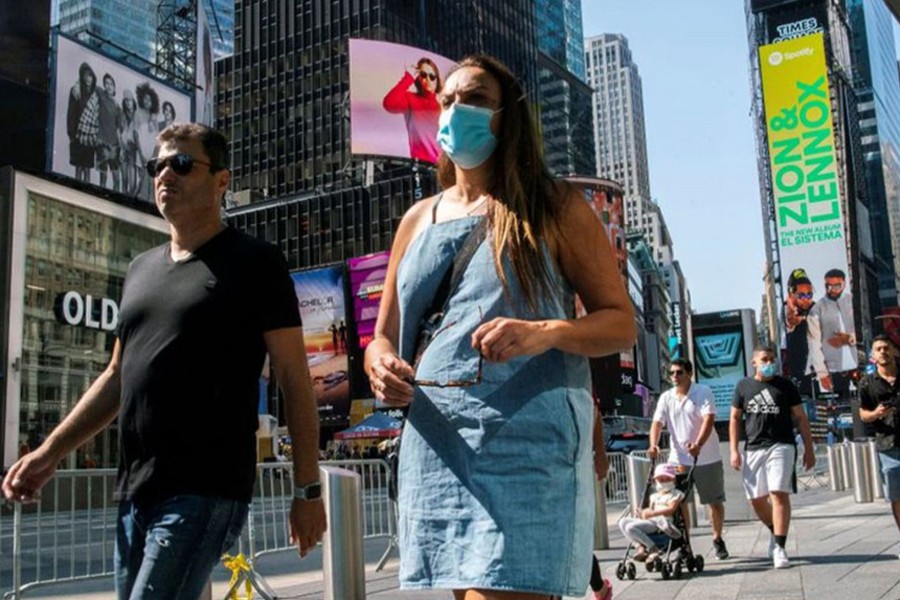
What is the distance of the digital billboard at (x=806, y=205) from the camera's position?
7950 centimetres

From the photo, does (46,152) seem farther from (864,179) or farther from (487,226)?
(864,179)

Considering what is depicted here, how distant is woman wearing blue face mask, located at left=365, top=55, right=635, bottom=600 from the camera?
6.82 feet

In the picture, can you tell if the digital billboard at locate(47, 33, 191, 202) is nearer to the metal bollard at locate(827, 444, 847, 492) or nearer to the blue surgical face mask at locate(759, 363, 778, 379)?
the metal bollard at locate(827, 444, 847, 492)

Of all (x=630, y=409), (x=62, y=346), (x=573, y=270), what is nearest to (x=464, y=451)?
(x=573, y=270)

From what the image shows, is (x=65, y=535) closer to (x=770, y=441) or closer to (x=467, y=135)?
(x=770, y=441)

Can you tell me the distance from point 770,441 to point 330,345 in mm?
53291

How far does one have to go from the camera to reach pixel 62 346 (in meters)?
31.3

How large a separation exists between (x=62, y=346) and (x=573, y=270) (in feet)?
104

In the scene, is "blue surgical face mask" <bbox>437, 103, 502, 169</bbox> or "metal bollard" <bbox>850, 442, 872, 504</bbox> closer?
"blue surgical face mask" <bbox>437, 103, 502, 169</bbox>

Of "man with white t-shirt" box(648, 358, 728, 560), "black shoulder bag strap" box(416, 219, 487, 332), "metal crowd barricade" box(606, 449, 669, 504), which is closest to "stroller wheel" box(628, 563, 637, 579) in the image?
"man with white t-shirt" box(648, 358, 728, 560)

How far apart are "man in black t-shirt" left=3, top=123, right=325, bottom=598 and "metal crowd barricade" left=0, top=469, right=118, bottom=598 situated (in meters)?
4.24

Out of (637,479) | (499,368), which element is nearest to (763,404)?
(637,479)

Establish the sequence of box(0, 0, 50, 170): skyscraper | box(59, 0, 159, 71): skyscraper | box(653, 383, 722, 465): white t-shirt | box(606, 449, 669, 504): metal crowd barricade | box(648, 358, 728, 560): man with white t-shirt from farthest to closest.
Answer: box(59, 0, 159, 71): skyscraper, box(0, 0, 50, 170): skyscraper, box(606, 449, 669, 504): metal crowd barricade, box(653, 383, 722, 465): white t-shirt, box(648, 358, 728, 560): man with white t-shirt

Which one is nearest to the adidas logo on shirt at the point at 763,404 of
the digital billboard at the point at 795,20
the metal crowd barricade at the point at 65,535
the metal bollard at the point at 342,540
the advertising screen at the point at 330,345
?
the metal bollard at the point at 342,540
